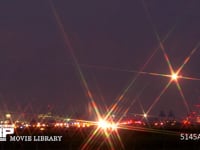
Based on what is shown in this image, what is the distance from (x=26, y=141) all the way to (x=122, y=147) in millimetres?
10340

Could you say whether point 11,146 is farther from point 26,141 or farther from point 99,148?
point 99,148

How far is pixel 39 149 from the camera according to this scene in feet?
160

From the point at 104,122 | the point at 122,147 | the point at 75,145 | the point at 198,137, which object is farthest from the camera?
the point at 104,122

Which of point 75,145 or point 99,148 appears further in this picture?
point 75,145

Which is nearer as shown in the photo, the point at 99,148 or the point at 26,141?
the point at 99,148

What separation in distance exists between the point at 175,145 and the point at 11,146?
621 inches

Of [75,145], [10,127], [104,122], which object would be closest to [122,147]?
[75,145]

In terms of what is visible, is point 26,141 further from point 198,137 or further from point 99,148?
point 198,137

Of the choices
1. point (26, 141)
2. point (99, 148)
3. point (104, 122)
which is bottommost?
point (99, 148)

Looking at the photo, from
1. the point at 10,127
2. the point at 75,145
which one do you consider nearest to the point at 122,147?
the point at 75,145

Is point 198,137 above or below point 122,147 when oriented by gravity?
above

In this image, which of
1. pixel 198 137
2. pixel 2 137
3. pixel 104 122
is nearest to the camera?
pixel 2 137

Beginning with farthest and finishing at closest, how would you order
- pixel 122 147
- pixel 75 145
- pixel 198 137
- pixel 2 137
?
pixel 198 137 → pixel 75 145 → pixel 122 147 → pixel 2 137

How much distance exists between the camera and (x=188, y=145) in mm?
51406
